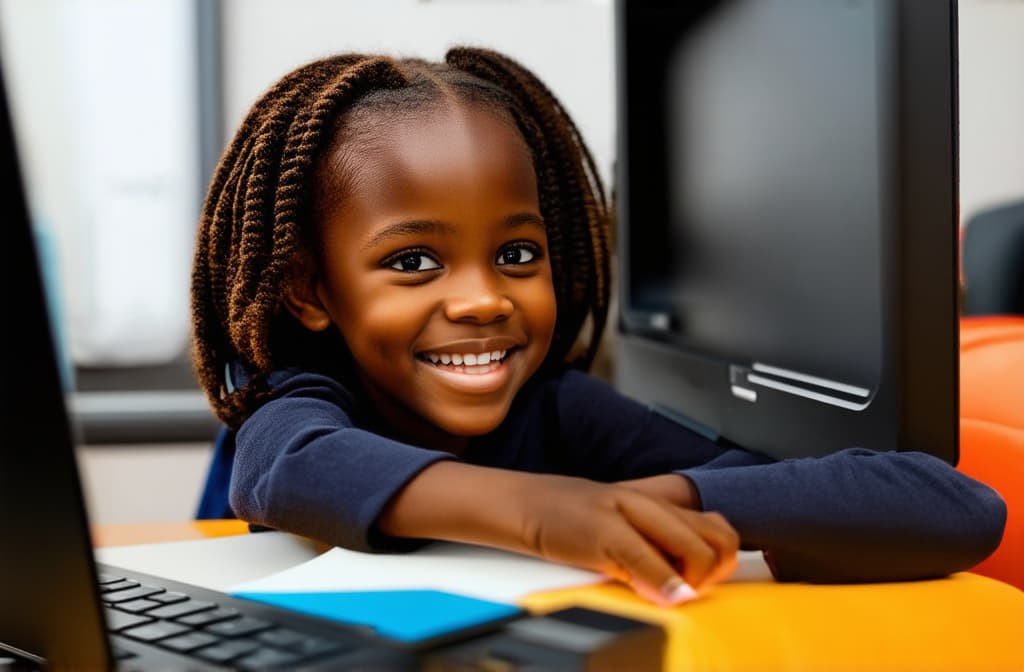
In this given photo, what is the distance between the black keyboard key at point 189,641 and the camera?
338 mm

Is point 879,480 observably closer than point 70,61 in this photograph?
Yes

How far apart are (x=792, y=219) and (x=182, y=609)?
1.46ft

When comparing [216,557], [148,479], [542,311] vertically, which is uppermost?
[542,311]

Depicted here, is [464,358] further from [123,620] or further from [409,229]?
[123,620]

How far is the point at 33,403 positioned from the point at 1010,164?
66.7 inches

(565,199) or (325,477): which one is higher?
(565,199)

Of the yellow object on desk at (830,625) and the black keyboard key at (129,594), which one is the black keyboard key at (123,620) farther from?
the yellow object on desk at (830,625)

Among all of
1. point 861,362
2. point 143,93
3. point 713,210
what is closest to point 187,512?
point 143,93

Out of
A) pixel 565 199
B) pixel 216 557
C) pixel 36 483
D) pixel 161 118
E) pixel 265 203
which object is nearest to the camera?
pixel 36 483

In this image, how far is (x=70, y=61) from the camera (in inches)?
61.1

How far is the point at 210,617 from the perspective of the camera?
14.5 inches

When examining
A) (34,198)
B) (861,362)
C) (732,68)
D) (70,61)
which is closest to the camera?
(34,198)

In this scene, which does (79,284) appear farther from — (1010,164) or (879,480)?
(1010,164)

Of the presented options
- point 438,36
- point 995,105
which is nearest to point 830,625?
point 438,36
